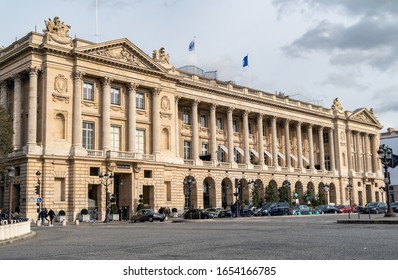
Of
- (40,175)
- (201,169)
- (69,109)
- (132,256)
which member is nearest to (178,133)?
(201,169)

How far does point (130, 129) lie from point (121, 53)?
29.4ft

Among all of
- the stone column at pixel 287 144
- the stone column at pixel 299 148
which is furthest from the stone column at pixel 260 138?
the stone column at pixel 299 148

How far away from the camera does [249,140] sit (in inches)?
3071

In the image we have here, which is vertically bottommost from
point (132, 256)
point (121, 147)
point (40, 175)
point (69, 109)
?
point (132, 256)

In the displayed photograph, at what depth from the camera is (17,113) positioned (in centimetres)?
5244

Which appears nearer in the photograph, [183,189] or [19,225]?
[19,225]

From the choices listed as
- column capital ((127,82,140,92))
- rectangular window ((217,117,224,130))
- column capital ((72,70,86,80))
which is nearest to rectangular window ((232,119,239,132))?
rectangular window ((217,117,224,130))

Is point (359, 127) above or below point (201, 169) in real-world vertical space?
above

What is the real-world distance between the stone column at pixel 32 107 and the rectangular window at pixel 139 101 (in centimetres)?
1285

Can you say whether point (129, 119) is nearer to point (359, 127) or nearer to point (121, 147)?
point (121, 147)

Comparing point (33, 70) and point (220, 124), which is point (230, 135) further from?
point (33, 70)

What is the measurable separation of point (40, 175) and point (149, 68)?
62.8 ft

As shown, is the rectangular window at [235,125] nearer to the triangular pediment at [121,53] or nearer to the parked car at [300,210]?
the parked car at [300,210]

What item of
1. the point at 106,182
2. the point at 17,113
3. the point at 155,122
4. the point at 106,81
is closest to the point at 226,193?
the point at 155,122
